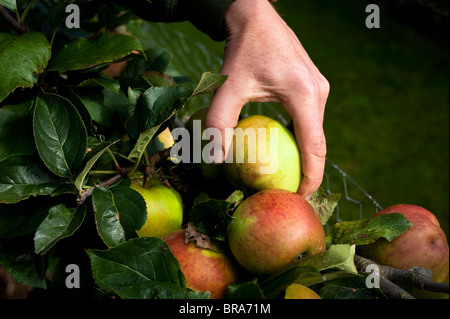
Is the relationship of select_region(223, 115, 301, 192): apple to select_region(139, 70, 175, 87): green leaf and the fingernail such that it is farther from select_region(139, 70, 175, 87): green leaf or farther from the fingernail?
select_region(139, 70, 175, 87): green leaf

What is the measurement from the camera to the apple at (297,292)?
1.94ft

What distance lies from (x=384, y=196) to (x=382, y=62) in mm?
1399

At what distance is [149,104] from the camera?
749 mm

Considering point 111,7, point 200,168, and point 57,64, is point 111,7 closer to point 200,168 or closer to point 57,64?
point 57,64

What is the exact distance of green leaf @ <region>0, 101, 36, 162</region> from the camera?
0.74m

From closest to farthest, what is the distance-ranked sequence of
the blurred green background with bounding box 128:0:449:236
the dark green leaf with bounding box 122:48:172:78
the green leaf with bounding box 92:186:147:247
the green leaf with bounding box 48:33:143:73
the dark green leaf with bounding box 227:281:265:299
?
1. the dark green leaf with bounding box 227:281:265:299
2. the green leaf with bounding box 92:186:147:247
3. the green leaf with bounding box 48:33:143:73
4. the dark green leaf with bounding box 122:48:172:78
5. the blurred green background with bounding box 128:0:449:236

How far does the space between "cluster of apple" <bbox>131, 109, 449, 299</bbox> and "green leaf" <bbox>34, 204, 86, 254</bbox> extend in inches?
4.5

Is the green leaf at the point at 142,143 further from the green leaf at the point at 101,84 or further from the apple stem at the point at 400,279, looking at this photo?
the apple stem at the point at 400,279

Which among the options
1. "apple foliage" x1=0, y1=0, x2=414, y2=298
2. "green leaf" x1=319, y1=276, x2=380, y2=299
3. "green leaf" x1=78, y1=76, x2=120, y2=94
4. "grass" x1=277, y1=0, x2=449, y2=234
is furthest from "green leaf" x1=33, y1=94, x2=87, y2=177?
"grass" x1=277, y1=0, x2=449, y2=234

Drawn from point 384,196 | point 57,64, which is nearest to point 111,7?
point 57,64

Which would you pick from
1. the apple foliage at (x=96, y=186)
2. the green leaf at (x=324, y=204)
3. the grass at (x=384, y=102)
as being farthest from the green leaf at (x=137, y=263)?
the grass at (x=384, y=102)

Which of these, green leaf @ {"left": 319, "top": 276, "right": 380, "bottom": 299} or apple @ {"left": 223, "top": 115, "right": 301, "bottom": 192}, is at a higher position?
apple @ {"left": 223, "top": 115, "right": 301, "bottom": 192}

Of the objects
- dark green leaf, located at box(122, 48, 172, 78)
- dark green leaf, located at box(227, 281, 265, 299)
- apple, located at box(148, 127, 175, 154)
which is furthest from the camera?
dark green leaf, located at box(122, 48, 172, 78)

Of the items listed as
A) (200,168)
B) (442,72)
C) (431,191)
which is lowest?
(431,191)
